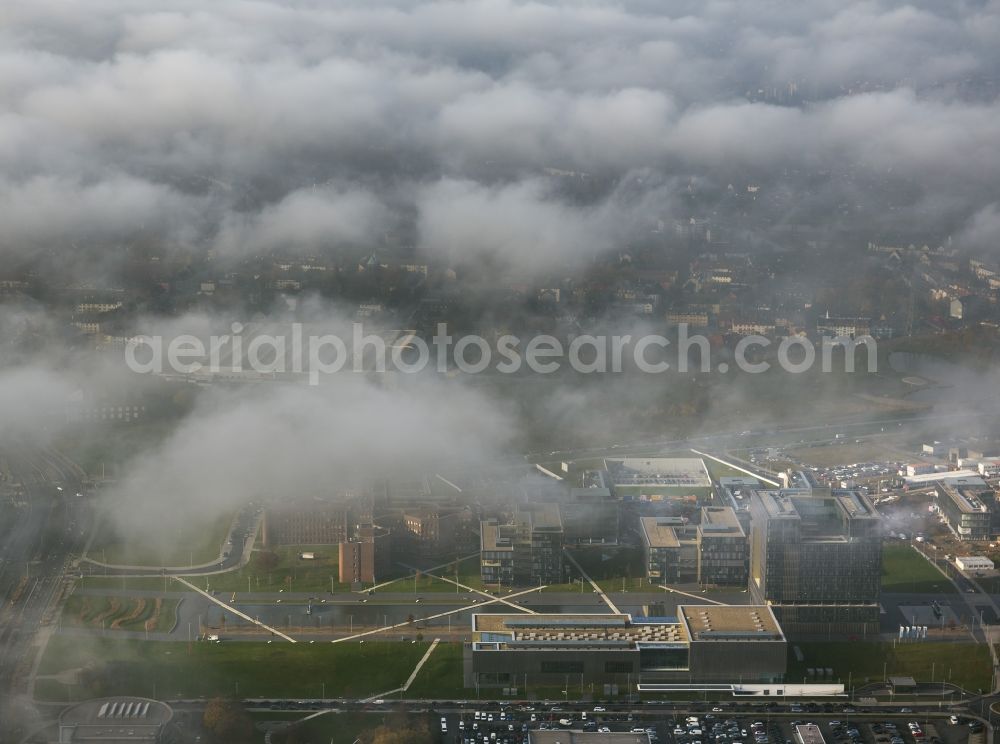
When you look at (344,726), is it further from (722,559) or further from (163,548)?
(722,559)

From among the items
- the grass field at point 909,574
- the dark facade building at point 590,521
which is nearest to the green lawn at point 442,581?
the dark facade building at point 590,521

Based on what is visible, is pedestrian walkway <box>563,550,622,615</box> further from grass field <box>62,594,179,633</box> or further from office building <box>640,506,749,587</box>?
grass field <box>62,594,179,633</box>

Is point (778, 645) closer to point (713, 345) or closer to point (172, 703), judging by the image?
point (172, 703)

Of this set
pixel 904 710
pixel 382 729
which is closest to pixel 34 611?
pixel 382 729

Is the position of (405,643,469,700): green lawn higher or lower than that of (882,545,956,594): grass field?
lower

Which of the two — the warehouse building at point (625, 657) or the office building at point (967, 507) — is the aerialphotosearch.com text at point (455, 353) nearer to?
the office building at point (967, 507)

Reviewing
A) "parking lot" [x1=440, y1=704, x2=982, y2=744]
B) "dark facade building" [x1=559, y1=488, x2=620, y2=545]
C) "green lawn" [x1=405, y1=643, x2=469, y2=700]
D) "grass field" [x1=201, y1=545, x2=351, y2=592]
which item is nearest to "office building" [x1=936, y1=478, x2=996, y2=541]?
"dark facade building" [x1=559, y1=488, x2=620, y2=545]

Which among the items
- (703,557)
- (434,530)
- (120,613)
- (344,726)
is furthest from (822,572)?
(120,613)
